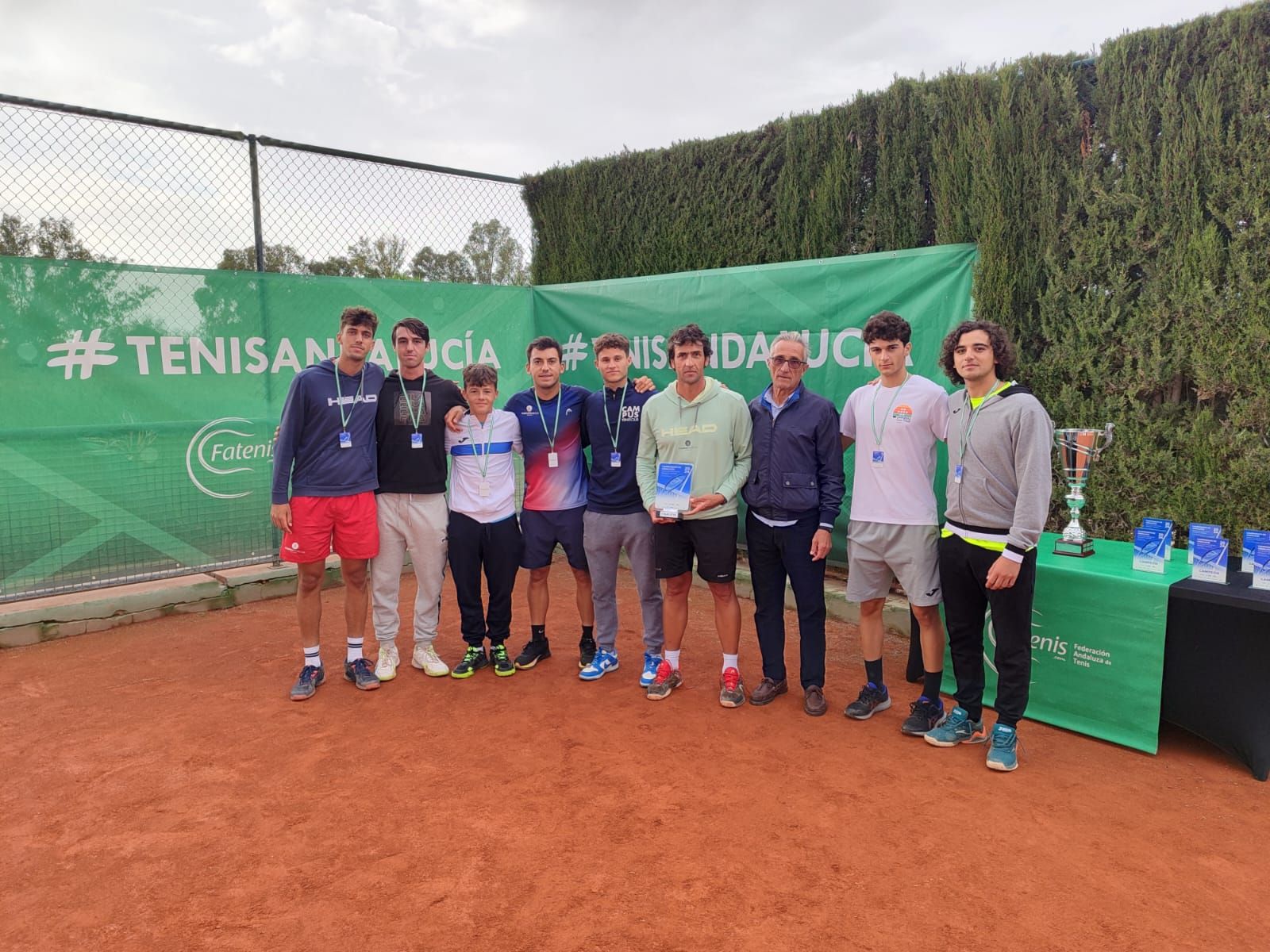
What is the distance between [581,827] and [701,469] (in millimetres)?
1595

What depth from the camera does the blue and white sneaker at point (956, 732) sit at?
3.31 meters

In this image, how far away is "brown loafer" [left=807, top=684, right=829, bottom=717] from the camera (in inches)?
143

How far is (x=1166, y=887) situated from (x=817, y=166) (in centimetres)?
487

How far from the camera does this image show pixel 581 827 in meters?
2.71

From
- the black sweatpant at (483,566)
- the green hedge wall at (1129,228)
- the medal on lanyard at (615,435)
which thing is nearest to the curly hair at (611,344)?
the medal on lanyard at (615,435)

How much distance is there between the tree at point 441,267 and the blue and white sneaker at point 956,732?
480cm

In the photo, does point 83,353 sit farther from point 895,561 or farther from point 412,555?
point 895,561

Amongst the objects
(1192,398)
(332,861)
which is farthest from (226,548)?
(1192,398)

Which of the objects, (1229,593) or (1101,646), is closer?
(1229,593)

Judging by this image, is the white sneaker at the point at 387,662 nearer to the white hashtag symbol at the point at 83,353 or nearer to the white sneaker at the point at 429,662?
the white sneaker at the point at 429,662

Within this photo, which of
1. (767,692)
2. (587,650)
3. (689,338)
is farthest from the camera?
(587,650)

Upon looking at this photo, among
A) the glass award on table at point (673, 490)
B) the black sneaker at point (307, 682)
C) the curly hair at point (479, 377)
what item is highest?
the curly hair at point (479, 377)

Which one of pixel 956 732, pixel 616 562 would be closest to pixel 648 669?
pixel 616 562

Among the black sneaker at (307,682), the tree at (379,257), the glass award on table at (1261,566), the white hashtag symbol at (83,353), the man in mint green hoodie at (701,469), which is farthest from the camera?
the tree at (379,257)
